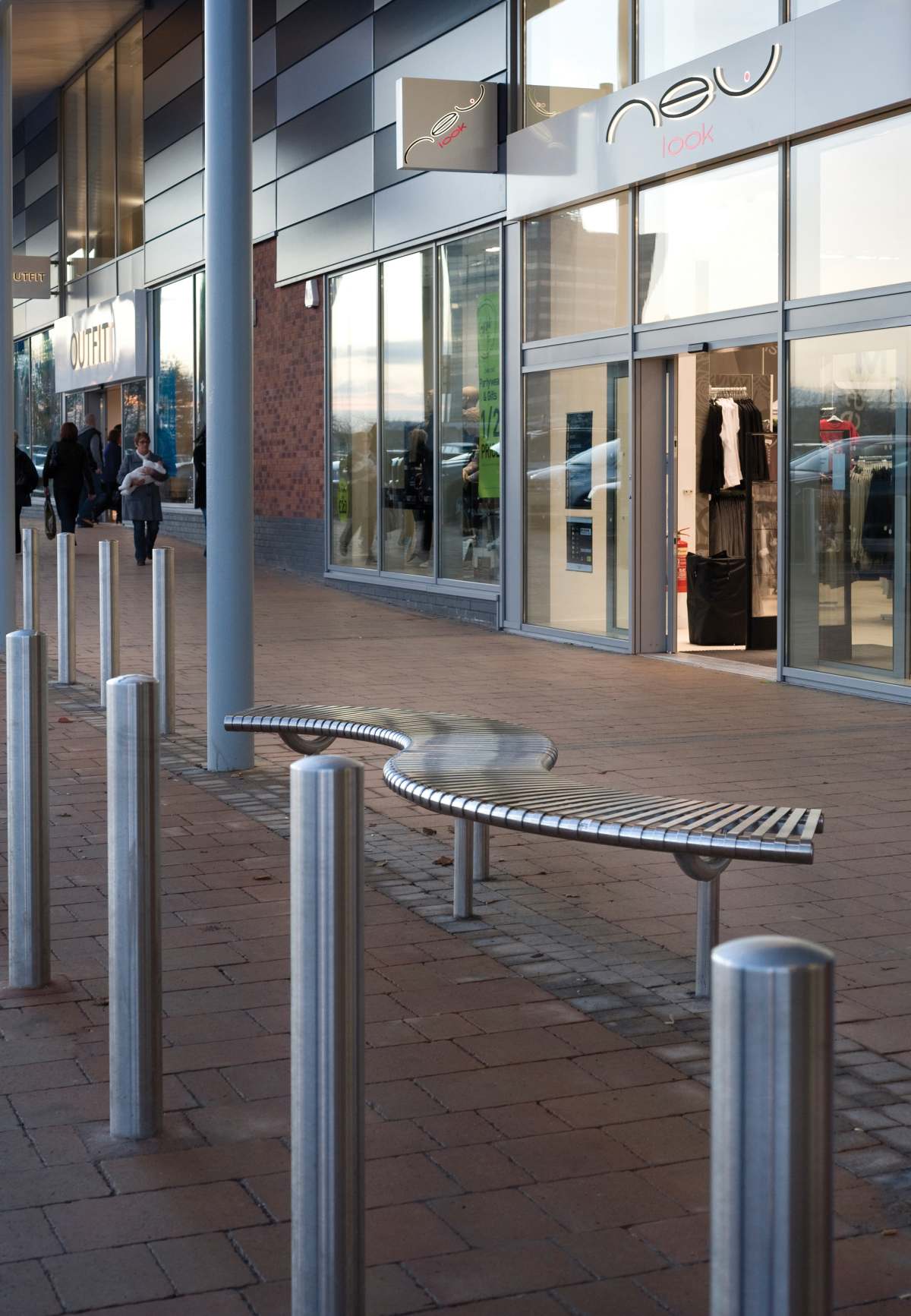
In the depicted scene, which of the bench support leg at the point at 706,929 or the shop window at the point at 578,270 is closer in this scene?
the bench support leg at the point at 706,929

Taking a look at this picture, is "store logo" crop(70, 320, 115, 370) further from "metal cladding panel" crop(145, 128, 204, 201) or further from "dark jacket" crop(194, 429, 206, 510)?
"dark jacket" crop(194, 429, 206, 510)

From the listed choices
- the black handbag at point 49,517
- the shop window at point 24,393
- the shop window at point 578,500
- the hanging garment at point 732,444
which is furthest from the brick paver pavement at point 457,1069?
the shop window at point 24,393

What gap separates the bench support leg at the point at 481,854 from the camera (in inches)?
237

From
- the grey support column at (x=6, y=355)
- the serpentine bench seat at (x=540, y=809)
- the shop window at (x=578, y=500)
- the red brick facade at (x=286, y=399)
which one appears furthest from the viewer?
the red brick facade at (x=286, y=399)

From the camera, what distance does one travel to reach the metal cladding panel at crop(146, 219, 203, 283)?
25109mm

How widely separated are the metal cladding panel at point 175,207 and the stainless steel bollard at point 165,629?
16212mm

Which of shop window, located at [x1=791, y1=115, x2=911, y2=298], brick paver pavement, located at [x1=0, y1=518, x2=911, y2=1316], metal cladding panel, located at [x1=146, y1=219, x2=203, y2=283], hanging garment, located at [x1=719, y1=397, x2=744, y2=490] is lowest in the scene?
brick paver pavement, located at [x1=0, y1=518, x2=911, y2=1316]

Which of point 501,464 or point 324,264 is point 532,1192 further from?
point 324,264

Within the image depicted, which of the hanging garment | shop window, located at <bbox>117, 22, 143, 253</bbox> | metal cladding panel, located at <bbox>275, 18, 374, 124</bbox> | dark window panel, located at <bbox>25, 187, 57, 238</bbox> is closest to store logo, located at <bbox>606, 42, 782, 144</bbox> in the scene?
the hanging garment

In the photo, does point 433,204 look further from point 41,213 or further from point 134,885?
point 41,213

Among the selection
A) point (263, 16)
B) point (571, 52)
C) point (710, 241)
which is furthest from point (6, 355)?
point (263, 16)

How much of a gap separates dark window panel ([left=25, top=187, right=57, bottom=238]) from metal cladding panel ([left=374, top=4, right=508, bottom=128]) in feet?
67.3

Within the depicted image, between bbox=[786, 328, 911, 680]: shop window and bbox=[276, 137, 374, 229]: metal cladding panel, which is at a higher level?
bbox=[276, 137, 374, 229]: metal cladding panel

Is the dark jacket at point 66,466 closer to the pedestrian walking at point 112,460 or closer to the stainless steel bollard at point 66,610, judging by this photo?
the pedestrian walking at point 112,460
